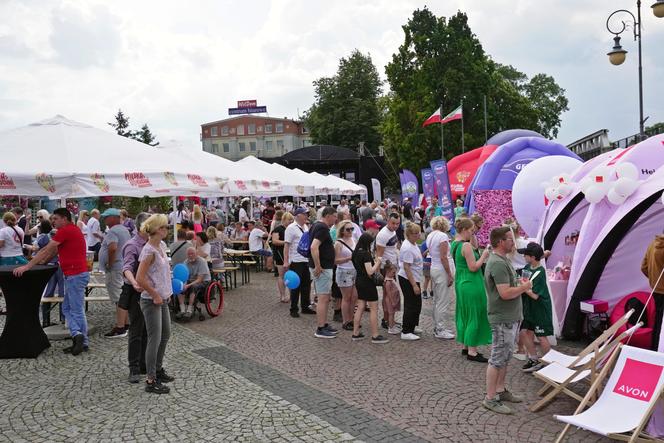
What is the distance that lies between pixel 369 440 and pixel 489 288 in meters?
1.66

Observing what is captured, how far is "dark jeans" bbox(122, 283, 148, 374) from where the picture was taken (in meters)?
5.55

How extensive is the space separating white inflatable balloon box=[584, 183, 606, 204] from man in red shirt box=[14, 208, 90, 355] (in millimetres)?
6168

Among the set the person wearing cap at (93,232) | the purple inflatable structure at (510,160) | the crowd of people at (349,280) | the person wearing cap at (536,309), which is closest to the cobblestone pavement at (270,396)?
the crowd of people at (349,280)

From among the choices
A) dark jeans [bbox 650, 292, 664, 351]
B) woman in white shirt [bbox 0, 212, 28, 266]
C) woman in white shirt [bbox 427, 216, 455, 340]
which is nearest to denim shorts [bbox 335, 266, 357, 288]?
woman in white shirt [bbox 427, 216, 455, 340]

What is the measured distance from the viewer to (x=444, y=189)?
611 inches

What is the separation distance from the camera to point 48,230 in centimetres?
849

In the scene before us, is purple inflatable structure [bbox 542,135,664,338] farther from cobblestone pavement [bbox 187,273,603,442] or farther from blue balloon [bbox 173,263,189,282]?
blue balloon [bbox 173,263,189,282]

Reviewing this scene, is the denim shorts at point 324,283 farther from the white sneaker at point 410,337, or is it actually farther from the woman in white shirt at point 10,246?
the woman in white shirt at point 10,246

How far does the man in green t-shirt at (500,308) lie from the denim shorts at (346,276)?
9.45 feet

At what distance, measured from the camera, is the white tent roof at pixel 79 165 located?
6.54 m

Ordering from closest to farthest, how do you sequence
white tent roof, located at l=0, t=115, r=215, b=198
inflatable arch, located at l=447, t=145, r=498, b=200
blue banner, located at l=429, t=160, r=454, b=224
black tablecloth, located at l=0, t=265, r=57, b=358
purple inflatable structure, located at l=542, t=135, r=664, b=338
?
purple inflatable structure, located at l=542, t=135, r=664, b=338 → black tablecloth, located at l=0, t=265, r=57, b=358 → white tent roof, located at l=0, t=115, r=215, b=198 → blue banner, located at l=429, t=160, r=454, b=224 → inflatable arch, located at l=447, t=145, r=498, b=200

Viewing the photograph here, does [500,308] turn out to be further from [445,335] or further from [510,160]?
[510,160]

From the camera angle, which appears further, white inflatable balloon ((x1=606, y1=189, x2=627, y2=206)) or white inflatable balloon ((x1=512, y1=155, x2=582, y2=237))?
white inflatable balloon ((x1=512, y1=155, x2=582, y2=237))

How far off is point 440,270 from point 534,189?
13.7ft
